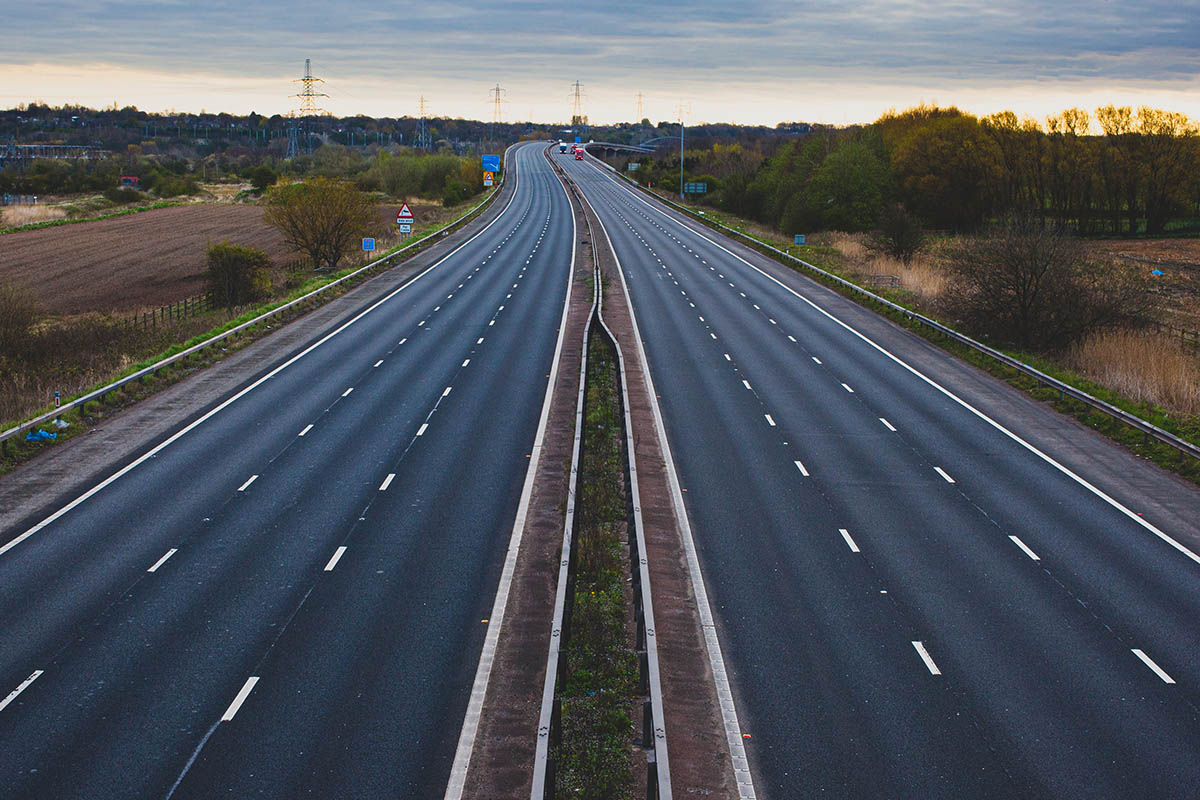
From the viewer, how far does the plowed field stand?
186ft

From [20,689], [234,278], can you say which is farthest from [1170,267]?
[20,689]

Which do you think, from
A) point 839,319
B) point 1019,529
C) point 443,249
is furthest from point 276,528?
point 443,249

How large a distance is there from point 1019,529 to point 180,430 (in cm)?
1928

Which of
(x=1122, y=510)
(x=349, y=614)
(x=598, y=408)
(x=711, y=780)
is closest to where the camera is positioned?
(x=711, y=780)

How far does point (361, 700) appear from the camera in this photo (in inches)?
492

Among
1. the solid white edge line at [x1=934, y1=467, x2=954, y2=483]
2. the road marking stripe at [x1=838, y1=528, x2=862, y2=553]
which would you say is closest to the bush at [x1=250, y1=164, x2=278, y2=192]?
the solid white edge line at [x1=934, y1=467, x2=954, y2=483]

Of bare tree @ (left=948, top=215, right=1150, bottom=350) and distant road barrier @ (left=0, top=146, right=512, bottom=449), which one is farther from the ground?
bare tree @ (left=948, top=215, right=1150, bottom=350)

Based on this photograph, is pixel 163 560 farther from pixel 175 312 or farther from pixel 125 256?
pixel 125 256

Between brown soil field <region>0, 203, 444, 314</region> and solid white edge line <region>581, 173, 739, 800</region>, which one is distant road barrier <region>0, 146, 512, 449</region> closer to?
brown soil field <region>0, 203, 444, 314</region>

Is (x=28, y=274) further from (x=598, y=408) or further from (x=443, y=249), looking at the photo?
(x=598, y=408)

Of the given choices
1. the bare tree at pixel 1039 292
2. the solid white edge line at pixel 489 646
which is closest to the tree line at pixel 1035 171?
the bare tree at pixel 1039 292

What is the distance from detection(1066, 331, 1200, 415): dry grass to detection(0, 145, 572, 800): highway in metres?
17.3

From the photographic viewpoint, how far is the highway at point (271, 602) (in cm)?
1116

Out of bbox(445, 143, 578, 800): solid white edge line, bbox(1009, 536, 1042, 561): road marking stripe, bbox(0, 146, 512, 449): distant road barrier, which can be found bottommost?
bbox(445, 143, 578, 800): solid white edge line
